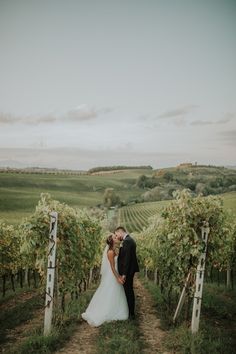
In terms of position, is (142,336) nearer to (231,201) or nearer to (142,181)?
(231,201)

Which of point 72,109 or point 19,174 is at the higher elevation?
point 72,109

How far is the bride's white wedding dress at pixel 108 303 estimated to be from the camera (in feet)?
24.1

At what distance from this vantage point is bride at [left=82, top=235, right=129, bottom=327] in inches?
290

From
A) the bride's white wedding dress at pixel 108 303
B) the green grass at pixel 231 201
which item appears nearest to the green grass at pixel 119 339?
the bride's white wedding dress at pixel 108 303

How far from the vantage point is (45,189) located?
2439cm

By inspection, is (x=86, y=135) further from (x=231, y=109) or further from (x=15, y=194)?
(x=231, y=109)

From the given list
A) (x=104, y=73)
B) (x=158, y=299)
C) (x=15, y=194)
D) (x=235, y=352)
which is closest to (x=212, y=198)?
(x=235, y=352)

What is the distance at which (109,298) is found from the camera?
7.51 m

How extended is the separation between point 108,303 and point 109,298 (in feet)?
0.35

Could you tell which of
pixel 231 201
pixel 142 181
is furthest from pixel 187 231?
pixel 142 181

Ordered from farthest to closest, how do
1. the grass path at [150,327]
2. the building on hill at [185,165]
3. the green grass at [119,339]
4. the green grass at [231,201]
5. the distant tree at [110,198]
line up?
the distant tree at [110,198], the building on hill at [185,165], the green grass at [231,201], the grass path at [150,327], the green grass at [119,339]

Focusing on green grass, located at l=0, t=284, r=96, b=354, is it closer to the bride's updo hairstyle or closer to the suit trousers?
the suit trousers

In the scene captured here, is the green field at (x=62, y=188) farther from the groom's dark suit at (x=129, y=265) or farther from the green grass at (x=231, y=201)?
the groom's dark suit at (x=129, y=265)

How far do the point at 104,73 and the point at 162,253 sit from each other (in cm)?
1283
